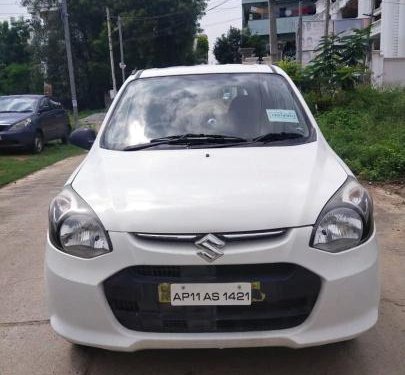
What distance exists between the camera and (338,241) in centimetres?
260

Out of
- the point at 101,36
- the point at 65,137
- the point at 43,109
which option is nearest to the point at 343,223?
A: the point at 43,109

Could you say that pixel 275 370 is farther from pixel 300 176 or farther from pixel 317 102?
pixel 317 102

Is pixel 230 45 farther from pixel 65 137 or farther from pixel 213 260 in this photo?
pixel 213 260

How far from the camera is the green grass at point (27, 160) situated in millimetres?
10093

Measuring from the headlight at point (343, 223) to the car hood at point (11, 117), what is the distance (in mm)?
11237

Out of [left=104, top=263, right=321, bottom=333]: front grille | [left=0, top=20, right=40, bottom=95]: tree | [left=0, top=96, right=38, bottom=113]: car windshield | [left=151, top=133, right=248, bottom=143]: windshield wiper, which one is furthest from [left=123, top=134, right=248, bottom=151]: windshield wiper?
[left=0, top=20, right=40, bottom=95]: tree

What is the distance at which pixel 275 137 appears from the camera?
3531 mm

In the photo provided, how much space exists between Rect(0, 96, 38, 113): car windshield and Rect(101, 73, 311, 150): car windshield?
10.3 m

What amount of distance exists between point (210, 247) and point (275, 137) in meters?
1.30

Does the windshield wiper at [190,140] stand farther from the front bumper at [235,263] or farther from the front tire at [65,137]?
the front tire at [65,137]

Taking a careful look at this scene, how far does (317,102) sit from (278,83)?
1099 cm

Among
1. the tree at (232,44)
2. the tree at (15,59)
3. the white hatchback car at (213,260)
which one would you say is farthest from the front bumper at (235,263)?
the tree at (232,44)

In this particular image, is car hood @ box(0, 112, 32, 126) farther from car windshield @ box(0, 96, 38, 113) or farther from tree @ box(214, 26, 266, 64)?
tree @ box(214, 26, 266, 64)

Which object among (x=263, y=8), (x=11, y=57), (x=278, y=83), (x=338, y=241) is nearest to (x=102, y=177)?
(x=338, y=241)
